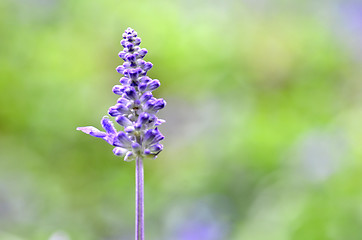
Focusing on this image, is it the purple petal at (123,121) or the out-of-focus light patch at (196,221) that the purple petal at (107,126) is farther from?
the out-of-focus light patch at (196,221)

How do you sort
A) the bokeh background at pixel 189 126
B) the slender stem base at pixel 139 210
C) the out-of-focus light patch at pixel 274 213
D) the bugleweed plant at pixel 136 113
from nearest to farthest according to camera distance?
the slender stem base at pixel 139 210 → the bugleweed plant at pixel 136 113 → the out-of-focus light patch at pixel 274 213 → the bokeh background at pixel 189 126

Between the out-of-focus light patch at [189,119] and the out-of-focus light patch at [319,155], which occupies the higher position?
the out-of-focus light patch at [189,119]

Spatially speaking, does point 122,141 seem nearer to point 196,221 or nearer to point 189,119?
point 196,221

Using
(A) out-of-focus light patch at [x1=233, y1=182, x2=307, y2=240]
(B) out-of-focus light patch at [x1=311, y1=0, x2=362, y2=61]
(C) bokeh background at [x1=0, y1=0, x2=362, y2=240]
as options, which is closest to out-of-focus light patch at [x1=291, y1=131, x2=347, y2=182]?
(C) bokeh background at [x1=0, y1=0, x2=362, y2=240]

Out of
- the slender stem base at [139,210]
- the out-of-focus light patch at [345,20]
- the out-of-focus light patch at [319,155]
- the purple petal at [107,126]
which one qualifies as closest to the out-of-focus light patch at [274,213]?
the out-of-focus light patch at [319,155]

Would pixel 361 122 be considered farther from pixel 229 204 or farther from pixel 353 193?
pixel 229 204

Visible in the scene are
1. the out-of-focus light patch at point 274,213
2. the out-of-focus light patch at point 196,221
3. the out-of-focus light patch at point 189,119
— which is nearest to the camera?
the out-of-focus light patch at point 274,213

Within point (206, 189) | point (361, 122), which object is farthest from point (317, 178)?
point (206, 189)

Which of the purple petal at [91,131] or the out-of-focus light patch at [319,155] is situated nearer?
the purple petal at [91,131]
